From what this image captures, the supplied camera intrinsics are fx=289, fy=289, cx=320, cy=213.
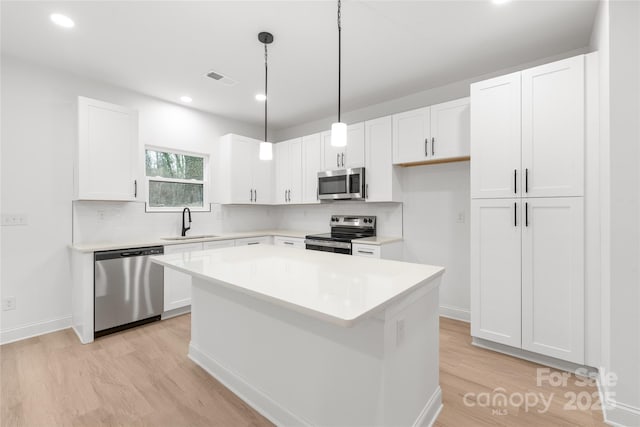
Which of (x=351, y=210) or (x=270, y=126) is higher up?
(x=270, y=126)

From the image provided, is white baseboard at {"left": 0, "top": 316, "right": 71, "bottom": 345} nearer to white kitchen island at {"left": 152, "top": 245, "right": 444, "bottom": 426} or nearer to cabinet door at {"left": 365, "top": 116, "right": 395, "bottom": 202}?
white kitchen island at {"left": 152, "top": 245, "right": 444, "bottom": 426}

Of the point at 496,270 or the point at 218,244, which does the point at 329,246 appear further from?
the point at 496,270

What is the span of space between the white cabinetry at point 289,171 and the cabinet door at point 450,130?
2122 millimetres

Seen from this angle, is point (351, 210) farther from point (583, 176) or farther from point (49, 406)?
point (49, 406)

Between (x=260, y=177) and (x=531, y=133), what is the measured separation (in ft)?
12.0

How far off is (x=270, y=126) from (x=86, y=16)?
323 cm

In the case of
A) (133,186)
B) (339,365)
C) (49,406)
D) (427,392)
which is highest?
(133,186)

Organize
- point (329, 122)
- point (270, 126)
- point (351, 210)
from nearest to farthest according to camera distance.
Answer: point (351, 210), point (329, 122), point (270, 126)

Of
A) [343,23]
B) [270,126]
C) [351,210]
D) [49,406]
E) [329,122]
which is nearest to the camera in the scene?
[49,406]

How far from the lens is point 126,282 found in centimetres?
308

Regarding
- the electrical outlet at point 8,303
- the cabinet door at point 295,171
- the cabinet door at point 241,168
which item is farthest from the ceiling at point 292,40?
the electrical outlet at point 8,303

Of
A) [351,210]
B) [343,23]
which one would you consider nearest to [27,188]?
[343,23]

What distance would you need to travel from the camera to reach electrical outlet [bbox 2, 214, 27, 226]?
110 inches

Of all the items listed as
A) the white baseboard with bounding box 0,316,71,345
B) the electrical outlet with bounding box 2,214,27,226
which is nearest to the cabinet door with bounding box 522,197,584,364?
the white baseboard with bounding box 0,316,71,345
